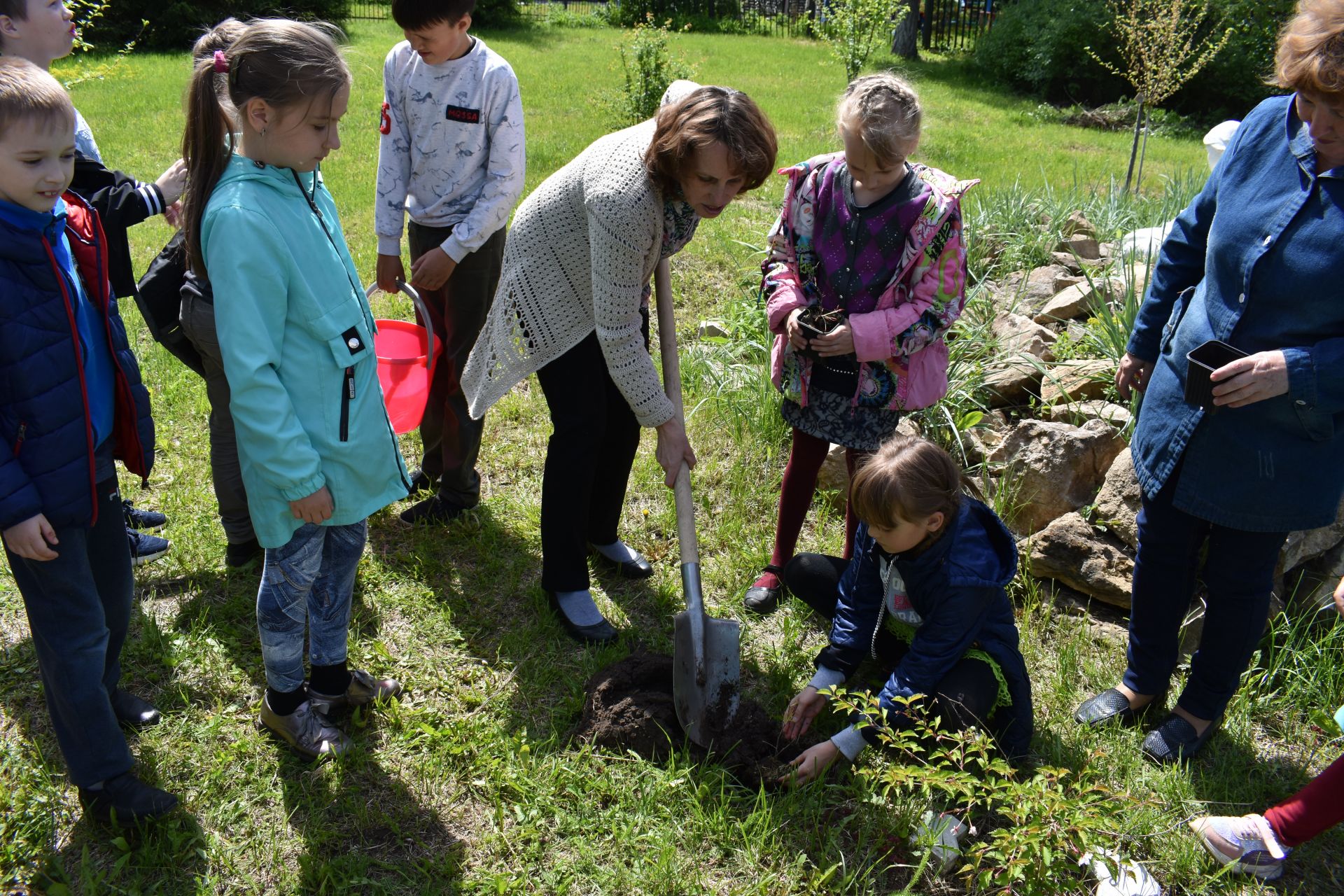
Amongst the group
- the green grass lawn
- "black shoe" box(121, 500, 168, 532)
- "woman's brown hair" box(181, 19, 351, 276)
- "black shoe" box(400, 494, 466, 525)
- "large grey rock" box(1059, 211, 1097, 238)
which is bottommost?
the green grass lawn

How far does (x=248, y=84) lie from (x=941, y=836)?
2322 mm

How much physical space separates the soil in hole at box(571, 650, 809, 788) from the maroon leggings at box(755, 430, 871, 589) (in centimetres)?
68

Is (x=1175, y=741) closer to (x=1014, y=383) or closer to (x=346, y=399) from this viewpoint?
(x=1014, y=383)

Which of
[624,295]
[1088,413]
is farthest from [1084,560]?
[624,295]

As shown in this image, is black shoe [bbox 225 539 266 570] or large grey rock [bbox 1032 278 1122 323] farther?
large grey rock [bbox 1032 278 1122 323]

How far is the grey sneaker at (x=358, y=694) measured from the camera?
2.63 metres

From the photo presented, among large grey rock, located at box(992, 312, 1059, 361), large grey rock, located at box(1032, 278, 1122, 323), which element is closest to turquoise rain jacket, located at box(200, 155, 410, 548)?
large grey rock, located at box(992, 312, 1059, 361)

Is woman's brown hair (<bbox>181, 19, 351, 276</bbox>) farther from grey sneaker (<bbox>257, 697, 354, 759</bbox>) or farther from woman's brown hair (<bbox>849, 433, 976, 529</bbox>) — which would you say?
woman's brown hair (<bbox>849, 433, 976, 529</bbox>)

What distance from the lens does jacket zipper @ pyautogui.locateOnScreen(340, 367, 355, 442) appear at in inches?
86.7

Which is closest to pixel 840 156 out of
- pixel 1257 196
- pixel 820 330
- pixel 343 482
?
pixel 820 330

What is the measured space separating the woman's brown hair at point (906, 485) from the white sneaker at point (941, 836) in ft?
2.36

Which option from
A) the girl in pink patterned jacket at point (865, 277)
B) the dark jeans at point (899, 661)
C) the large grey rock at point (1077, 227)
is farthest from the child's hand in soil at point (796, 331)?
the large grey rock at point (1077, 227)

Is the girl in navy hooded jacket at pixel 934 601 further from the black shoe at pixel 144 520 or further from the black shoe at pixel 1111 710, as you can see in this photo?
the black shoe at pixel 144 520

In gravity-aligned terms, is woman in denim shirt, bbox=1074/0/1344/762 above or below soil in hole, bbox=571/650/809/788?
above
